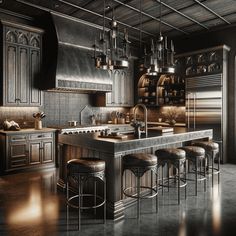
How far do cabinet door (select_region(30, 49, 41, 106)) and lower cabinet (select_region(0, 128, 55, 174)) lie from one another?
949mm

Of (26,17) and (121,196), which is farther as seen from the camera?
(26,17)

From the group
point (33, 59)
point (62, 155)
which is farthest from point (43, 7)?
point (62, 155)

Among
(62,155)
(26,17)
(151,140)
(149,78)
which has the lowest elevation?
(62,155)

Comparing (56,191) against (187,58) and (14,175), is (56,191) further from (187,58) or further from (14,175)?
(187,58)

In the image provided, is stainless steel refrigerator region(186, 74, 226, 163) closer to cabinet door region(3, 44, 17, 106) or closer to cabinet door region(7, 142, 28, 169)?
cabinet door region(7, 142, 28, 169)

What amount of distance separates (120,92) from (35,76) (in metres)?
3.17

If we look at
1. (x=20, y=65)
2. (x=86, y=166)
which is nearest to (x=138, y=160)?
(x=86, y=166)

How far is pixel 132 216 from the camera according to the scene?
3.46 meters

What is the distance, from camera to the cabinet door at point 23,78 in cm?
610

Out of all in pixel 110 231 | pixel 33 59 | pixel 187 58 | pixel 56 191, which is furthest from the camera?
pixel 187 58

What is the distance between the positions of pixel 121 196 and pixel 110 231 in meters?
0.71

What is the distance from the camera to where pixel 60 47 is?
6.45m

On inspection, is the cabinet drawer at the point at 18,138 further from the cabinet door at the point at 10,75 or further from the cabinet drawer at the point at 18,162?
the cabinet door at the point at 10,75

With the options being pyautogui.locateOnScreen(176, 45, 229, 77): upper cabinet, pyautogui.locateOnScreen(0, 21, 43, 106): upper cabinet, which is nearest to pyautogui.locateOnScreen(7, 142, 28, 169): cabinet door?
pyautogui.locateOnScreen(0, 21, 43, 106): upper cabinet
